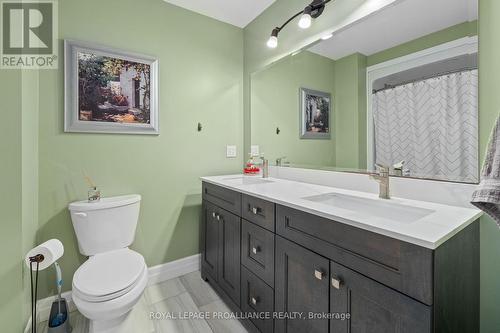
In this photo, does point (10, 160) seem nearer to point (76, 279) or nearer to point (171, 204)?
point (76, 279)

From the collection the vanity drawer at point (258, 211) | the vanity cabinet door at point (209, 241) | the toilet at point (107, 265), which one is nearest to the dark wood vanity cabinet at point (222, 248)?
Result: the vanity cabinet door at point (209, 241)

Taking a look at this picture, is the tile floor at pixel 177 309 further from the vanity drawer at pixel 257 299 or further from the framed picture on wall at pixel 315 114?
the framed picture on wall at pixel 315 114

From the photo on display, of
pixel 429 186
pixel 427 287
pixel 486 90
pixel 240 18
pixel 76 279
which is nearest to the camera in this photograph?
pixel 427 287

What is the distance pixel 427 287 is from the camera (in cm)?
66

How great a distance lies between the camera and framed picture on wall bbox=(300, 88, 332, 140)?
168cm

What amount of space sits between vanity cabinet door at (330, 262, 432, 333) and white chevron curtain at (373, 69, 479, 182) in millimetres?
697

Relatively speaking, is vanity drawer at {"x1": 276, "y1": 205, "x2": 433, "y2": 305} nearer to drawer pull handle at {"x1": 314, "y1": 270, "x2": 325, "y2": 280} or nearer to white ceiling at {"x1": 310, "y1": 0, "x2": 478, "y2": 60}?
drawer pull handle at {"x1": 314, "y1": 270, "x2": 325, "y2": 280}

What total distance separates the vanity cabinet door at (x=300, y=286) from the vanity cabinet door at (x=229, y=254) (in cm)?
39

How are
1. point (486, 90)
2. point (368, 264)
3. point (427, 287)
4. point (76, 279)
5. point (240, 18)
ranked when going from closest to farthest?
1. point (427, 287)
2. point (368, 264)
3. point (486, 90)
4. point (76, 279)
5. point (240, 18)

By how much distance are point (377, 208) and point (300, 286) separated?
561mm

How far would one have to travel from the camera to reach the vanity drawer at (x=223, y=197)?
5.03 feet

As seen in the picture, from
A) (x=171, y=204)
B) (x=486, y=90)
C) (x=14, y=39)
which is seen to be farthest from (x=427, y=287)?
(x=14, y=39)

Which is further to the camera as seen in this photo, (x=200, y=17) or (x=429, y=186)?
(x=200, y=17)

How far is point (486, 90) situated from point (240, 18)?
202cm
